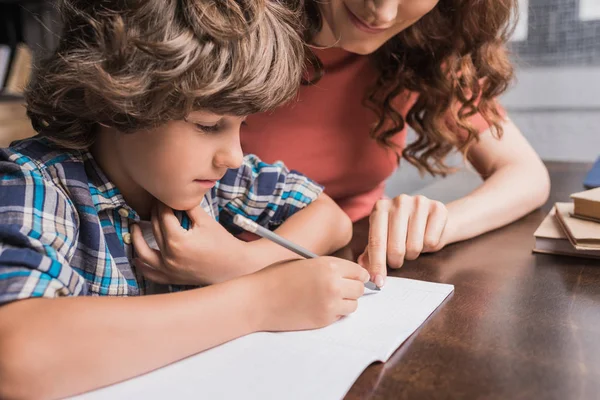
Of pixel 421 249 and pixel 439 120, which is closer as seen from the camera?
→ pixel 421 249

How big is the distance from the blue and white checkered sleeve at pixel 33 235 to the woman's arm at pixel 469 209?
1.14ft

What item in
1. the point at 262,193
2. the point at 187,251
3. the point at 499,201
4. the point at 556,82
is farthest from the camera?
the point at 556,82

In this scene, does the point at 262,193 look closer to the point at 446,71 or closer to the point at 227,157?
the point at 227,157

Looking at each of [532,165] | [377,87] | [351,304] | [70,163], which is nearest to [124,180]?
[70,163]

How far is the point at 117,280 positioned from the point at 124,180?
0.12 m

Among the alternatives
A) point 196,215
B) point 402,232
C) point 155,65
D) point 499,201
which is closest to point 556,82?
point 499,201

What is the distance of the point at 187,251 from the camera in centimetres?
75

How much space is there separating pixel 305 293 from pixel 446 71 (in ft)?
2.13

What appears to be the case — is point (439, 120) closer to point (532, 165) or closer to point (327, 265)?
point (532, 165)

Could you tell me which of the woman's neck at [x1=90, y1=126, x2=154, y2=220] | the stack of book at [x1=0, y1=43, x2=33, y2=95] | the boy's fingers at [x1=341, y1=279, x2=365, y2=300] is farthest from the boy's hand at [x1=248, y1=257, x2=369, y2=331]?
the stack of book at [x1=0, y1=43, x2=33, y2=95]

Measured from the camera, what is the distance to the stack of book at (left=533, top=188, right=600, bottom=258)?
0.79 m

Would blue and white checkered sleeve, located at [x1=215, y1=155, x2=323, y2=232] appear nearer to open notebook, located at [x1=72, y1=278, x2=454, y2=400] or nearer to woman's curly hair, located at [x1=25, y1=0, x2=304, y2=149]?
woman's curly hair, located at [x1=25, y1=0, x2=304, y2=149]

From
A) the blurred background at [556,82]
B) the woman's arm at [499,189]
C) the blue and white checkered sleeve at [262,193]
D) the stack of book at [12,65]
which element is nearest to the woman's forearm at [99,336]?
the blue and white checkered sleeve at [262,193]

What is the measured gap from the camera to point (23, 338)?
51 centimetres
